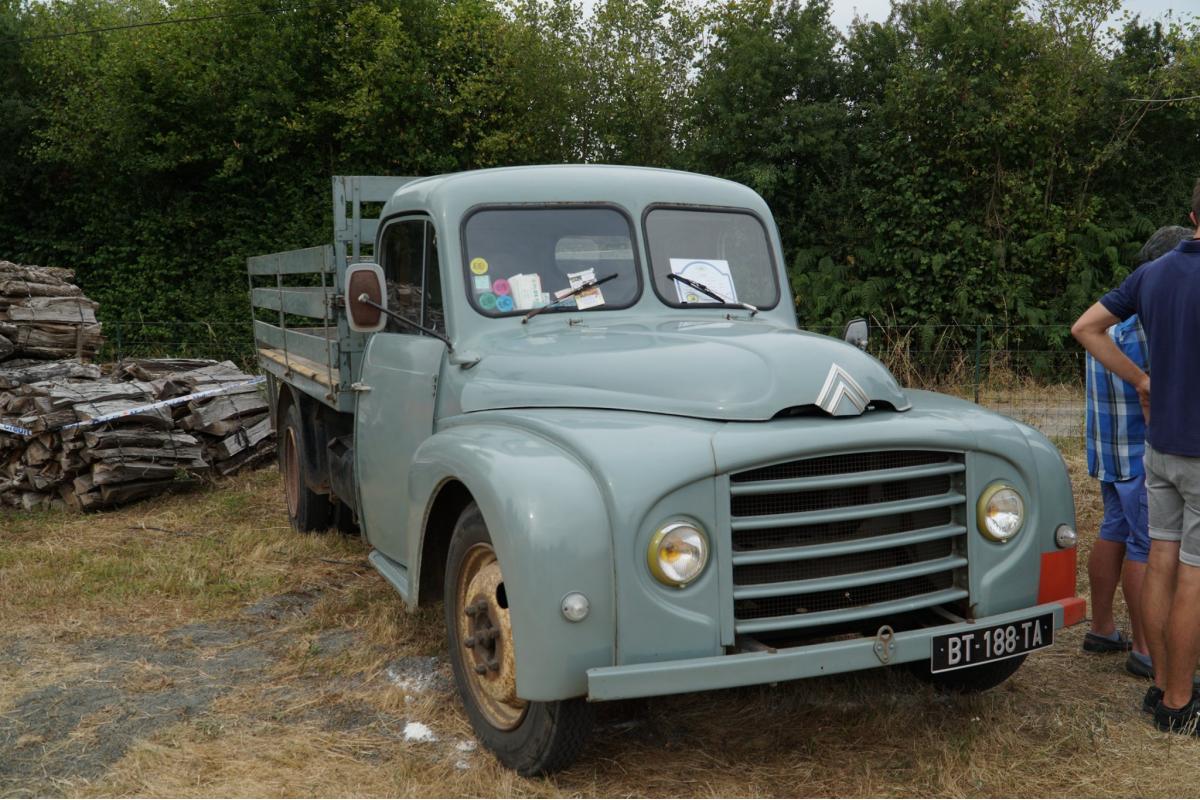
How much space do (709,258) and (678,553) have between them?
1962mm

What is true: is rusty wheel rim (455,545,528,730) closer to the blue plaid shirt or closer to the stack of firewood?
the blue plaid shirt

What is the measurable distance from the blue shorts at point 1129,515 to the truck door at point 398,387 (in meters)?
2.86

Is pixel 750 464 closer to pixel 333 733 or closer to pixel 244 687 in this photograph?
pixel 333 733

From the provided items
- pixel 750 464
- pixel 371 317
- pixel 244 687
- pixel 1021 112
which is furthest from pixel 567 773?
pixel 1021 112

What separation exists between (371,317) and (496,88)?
12.2 m

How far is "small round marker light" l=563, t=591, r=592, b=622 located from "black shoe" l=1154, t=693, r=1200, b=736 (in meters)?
2.26

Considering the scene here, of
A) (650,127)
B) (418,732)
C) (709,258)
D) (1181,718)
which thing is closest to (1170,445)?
(1181,718)

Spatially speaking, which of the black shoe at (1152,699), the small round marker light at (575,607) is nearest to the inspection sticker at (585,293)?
the small round marker light at (575,607)

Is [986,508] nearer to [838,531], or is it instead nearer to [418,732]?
[838,531]

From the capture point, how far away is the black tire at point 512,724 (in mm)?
3152

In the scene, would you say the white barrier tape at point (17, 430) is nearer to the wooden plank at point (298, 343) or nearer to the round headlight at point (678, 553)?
the wooden plank at point (298, 343)

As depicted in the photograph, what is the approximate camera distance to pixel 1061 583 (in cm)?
348

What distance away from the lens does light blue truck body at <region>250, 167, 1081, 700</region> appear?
9.55 feet

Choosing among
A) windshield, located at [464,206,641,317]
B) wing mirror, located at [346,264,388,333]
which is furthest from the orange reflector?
wing mirror, located at [346,264,388,333]
